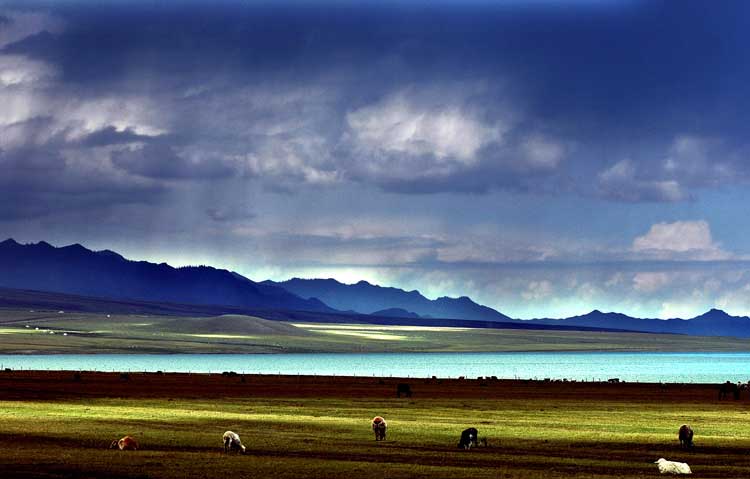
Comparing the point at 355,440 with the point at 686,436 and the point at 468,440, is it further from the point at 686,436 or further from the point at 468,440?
the point at 686,436

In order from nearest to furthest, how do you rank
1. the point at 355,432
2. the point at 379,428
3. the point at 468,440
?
the point at 468,440 < the point at 379,428 < the point at 355,432

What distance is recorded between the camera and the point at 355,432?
178ft

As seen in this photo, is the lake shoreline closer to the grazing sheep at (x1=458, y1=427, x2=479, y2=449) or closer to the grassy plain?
the grassy plain

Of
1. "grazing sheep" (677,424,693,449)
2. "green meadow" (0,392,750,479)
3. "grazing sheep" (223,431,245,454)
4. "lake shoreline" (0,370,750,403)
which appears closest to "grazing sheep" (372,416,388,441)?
"green meadow" (0,392,750,479)

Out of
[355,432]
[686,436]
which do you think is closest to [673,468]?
[686,436]

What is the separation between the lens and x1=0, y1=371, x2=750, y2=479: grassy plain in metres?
38.8

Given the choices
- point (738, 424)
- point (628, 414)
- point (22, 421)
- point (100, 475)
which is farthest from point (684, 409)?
point (100, 475)

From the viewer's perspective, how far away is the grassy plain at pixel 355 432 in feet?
127

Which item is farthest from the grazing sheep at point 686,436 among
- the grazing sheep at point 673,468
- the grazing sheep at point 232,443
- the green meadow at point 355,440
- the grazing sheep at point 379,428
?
the grazing sheep at point 232,443

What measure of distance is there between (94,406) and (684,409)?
139 ft

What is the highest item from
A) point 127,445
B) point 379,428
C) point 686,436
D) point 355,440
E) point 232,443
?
point 686,436

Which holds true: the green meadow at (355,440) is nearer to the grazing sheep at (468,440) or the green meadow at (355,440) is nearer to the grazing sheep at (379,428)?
the grazing sheep at (379,428)

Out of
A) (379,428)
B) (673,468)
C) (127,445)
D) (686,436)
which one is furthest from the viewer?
(379,428)

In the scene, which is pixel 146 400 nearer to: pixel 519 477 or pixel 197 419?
pixel 197 419
